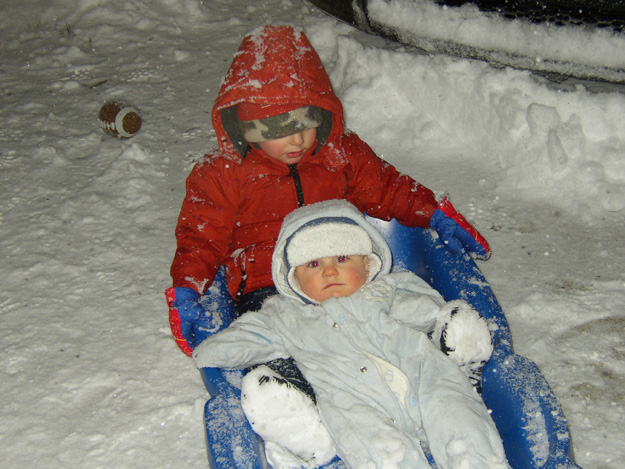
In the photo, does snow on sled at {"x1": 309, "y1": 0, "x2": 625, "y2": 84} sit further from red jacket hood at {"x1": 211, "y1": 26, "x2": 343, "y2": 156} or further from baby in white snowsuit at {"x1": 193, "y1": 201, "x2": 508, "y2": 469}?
Answer: baby in white snowsuit at {"x1": 193, "y1": 201, "x2": 508, "y2": 469}

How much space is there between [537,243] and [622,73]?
0.76 meters

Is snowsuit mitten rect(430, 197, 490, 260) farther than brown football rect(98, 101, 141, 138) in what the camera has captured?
No

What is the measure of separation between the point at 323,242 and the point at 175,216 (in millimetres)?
1124

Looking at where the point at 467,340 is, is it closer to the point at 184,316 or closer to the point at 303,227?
the point at 303,227

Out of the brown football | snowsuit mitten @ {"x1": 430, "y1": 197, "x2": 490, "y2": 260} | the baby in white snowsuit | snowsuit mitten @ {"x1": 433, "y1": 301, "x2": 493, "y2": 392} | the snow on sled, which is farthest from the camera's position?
the brown football

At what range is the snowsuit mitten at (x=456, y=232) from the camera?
1.95 m

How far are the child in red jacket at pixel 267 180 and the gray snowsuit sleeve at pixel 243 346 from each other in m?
0.13

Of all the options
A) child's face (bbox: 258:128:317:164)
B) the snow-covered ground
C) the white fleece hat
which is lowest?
the snow-covered ground

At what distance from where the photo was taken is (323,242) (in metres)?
1.74

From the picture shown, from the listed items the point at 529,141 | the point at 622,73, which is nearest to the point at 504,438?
the point at 529,141

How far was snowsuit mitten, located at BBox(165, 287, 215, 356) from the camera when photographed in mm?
1728

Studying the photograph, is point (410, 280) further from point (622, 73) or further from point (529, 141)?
point (622, 73)

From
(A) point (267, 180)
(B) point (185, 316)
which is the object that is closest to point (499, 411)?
(B) point (185, 316)

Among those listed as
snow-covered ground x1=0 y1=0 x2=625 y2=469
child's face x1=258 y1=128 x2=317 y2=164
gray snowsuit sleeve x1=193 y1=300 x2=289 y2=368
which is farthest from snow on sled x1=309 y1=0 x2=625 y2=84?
gray snowsuit sleeve x1=193 y1=300 x2=289 y2=368
